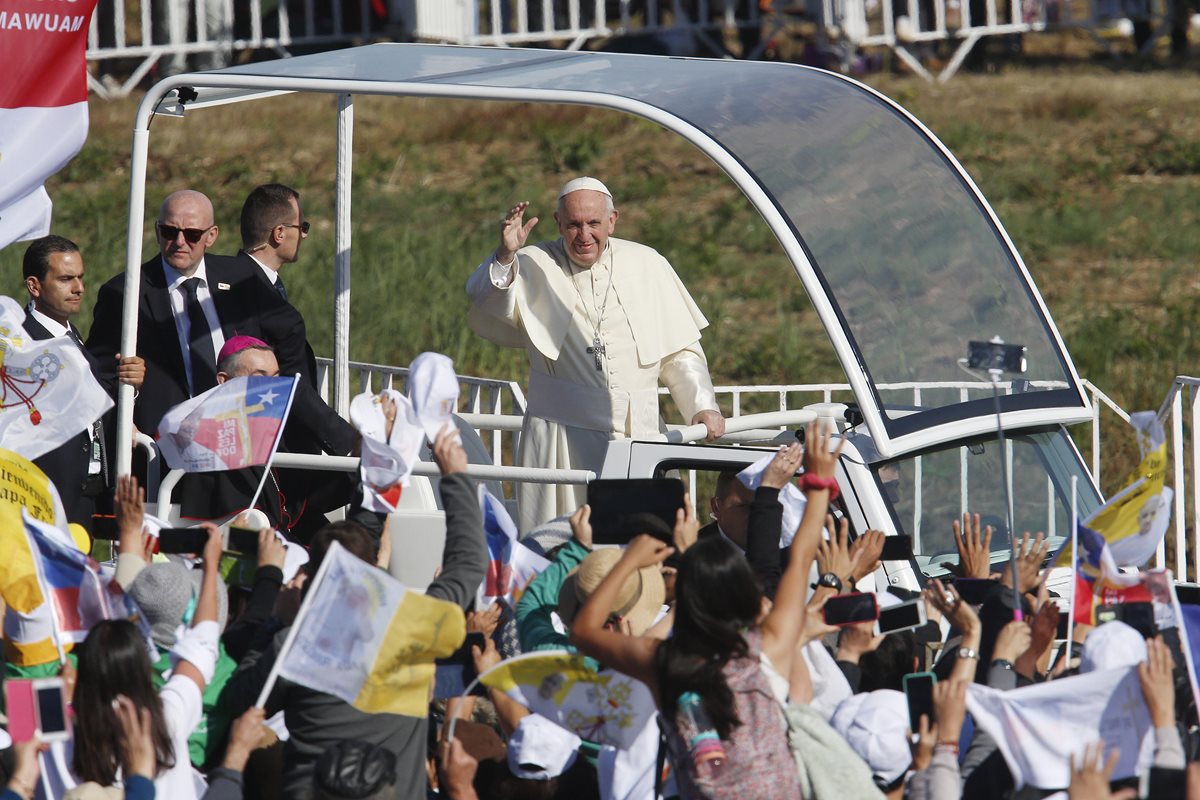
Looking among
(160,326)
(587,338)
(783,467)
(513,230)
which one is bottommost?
(783,467)

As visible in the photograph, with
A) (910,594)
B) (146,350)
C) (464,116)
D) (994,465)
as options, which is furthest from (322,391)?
(464,116)

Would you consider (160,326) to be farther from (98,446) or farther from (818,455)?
(818,455)

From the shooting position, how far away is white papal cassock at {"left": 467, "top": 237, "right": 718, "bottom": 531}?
23.4 ft

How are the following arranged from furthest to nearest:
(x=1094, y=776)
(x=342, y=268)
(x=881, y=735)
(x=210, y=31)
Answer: (x=210, y=31) < (x=342, y=268) < (x=881, y=735) < (x=1094, y=776)

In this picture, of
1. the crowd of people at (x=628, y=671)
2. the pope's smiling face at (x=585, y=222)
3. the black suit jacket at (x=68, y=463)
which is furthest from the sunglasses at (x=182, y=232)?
the pope's smiling face at (x=585, y=222)

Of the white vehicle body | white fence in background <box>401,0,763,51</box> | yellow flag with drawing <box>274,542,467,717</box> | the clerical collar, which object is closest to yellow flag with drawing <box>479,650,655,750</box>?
yellow flag with drawing <box>274,542,467,717</box>

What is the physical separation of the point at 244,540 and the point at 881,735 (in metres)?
1.86

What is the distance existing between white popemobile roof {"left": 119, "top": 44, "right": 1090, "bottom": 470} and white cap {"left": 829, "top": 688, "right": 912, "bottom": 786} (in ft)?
4.75

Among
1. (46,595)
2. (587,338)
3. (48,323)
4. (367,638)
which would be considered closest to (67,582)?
(46,595)

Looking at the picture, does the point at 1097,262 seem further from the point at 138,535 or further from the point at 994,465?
the point at 138,535

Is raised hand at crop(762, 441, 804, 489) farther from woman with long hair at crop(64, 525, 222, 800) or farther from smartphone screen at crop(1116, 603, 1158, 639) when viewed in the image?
woman with long hair at crop(64, 525, 222, 800)

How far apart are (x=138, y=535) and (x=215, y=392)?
32.0 inches

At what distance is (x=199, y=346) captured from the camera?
687 cm

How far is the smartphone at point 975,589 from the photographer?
16.4 feet
